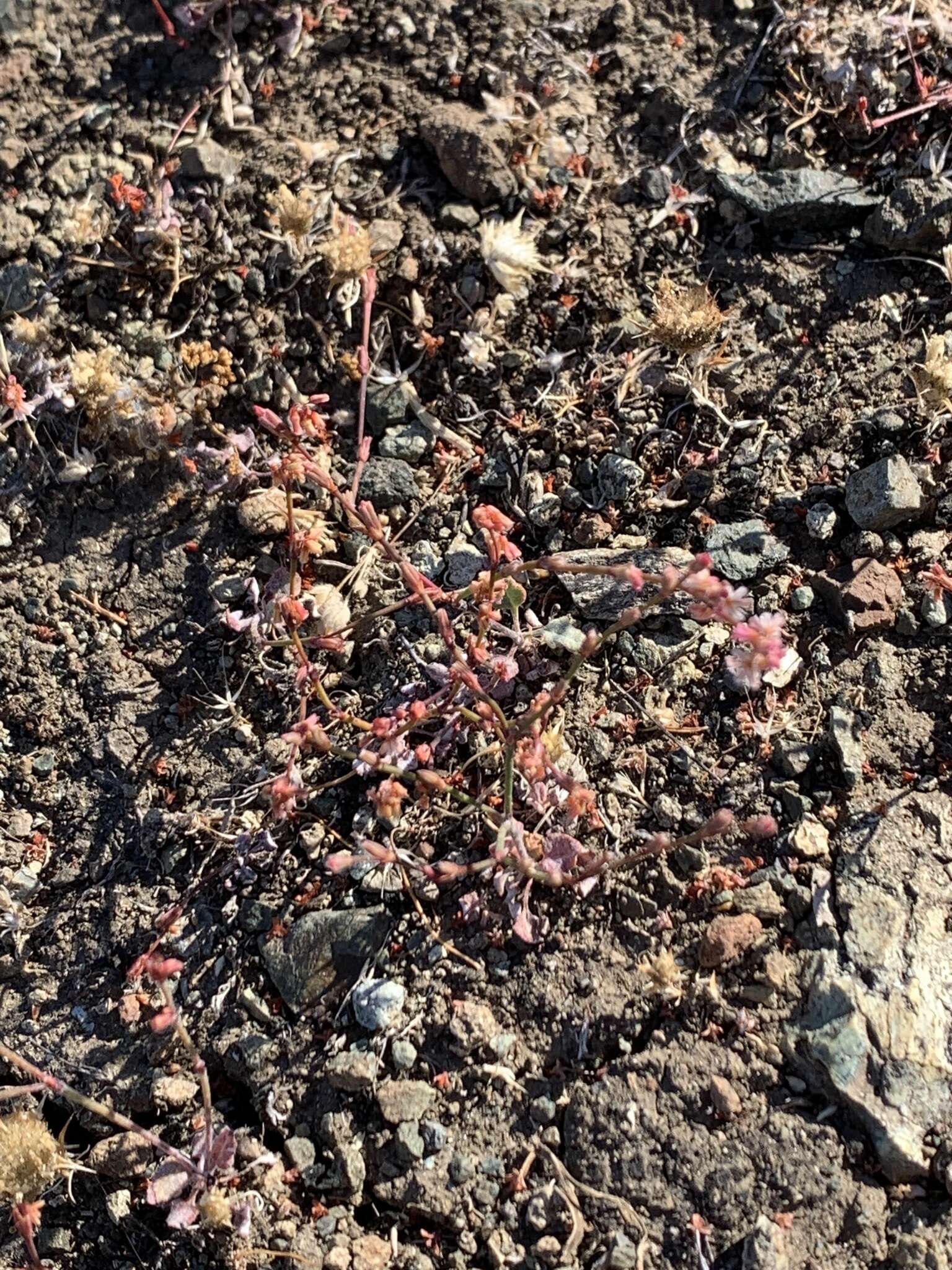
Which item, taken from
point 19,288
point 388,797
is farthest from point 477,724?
point 19,288

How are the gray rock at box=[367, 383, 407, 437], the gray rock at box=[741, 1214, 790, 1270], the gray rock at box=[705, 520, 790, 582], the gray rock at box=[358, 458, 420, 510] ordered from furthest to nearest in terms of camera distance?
1. the gray rock at box=[367, 383, 407, 437]
2. the gray rock at box=[358, 458, 420, 510]
3. the gray rock at box=[705, 520, 790, 582]
4. the gray rock at box=[741, 1214, 790, 1270]

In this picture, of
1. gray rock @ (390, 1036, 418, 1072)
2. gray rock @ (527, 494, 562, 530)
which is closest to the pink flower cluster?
gray rock @ (527, 494, 562, 530)

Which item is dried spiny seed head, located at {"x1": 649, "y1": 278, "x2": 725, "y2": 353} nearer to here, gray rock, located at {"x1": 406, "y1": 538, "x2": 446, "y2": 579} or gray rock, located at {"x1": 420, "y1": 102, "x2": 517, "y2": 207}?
gray rock, located at {"x1": 420, "y1": 102, "x2": 517, "y2": 207}

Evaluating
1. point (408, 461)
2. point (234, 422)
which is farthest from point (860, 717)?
point (234, 422)

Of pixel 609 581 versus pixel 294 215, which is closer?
pixel 609 581

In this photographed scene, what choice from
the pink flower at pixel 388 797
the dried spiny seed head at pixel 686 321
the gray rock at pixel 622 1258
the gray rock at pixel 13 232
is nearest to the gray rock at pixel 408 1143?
the gray rock at pixel 622 1258

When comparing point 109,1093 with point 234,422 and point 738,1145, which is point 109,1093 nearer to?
point 738,1145

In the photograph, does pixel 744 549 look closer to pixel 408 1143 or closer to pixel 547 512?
pixel 547 512

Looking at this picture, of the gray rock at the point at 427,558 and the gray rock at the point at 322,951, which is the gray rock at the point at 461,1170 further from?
the gray rock at the point at 427,558
